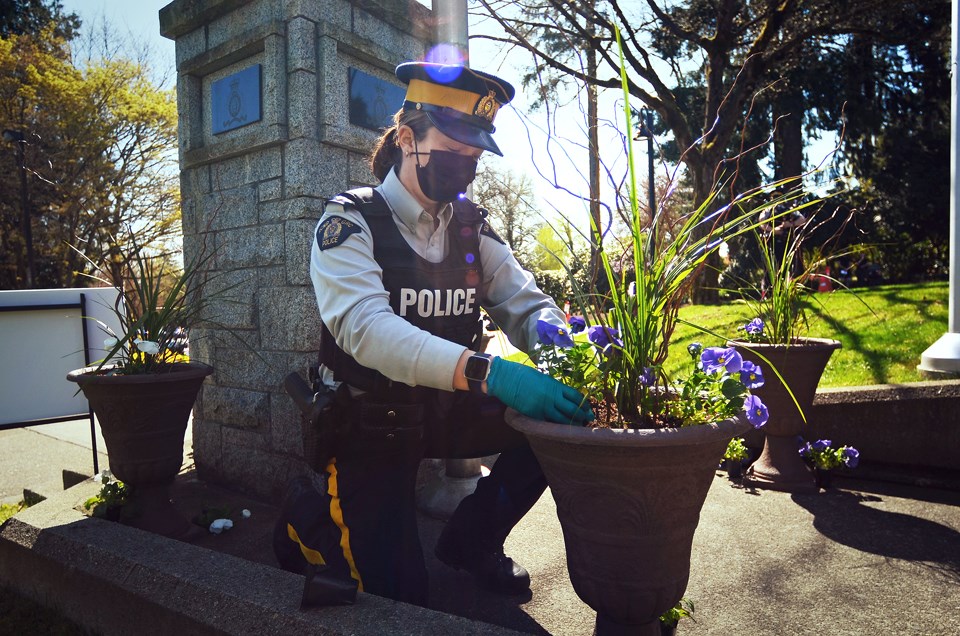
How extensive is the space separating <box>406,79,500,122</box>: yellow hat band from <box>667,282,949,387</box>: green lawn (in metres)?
1.51

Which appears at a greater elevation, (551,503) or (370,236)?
(370,236)

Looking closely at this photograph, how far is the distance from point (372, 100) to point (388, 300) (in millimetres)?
1667

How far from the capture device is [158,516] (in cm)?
280

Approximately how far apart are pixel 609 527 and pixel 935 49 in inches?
668

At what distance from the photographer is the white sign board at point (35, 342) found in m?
4.53

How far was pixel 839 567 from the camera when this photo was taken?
2432 mm

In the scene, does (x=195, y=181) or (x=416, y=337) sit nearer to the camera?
(x=416, y=337)

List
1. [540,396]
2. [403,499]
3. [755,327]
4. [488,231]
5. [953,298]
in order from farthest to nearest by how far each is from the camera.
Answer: [953,298]
[755,327]
[488,231]
[403,499]
[540,396]

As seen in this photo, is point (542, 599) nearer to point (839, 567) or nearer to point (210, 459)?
point (839, 567)

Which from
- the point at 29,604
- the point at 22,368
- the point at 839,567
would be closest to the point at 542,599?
the point at 839,567

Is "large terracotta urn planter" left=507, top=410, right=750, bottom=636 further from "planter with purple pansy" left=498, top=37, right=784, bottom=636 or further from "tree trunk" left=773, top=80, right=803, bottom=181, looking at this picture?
"tree trunk" left=773, top=80, right=803, bottom=181

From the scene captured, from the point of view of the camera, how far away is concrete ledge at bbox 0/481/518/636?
1.67 metres

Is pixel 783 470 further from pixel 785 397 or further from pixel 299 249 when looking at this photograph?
pixel 299 249

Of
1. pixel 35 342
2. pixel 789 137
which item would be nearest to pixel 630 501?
pixel 35 342
